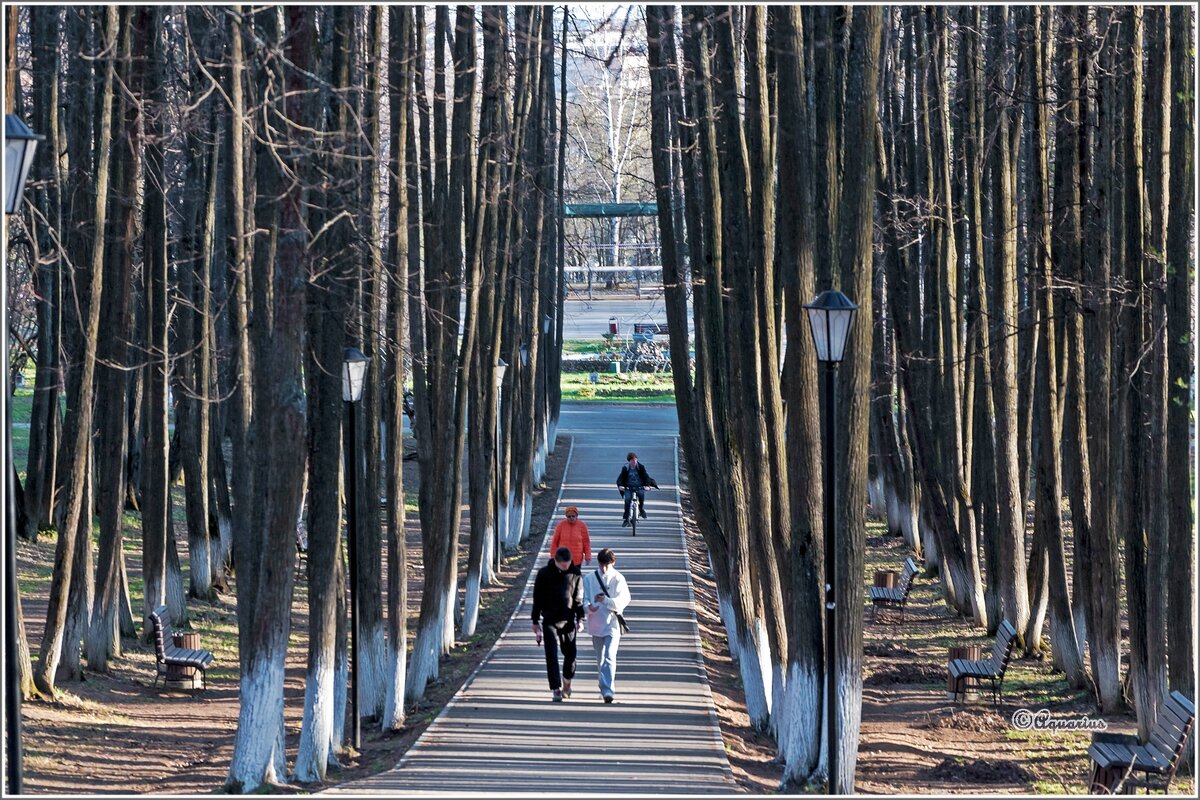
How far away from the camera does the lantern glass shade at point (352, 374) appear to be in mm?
12609

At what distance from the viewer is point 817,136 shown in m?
11.8

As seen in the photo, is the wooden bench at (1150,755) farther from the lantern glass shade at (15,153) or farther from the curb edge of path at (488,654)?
the lantern glass shade at (15,153)

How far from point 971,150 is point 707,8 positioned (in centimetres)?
712

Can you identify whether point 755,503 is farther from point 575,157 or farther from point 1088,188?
point 575,157

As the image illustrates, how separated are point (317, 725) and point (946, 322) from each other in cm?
A: 1263

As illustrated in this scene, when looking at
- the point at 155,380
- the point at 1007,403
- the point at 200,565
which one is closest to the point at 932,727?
the point at 1007,403

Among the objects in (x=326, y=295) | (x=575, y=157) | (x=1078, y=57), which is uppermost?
(x=575, y=157)

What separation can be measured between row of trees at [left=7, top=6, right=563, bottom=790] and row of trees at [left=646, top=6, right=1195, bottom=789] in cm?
258

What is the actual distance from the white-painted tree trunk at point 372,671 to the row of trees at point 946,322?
3.93m

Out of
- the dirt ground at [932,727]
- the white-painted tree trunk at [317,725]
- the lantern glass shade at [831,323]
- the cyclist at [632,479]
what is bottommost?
the dirt ground at [932,727]

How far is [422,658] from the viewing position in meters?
16.3

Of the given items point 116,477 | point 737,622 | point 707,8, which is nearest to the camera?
point 707,8

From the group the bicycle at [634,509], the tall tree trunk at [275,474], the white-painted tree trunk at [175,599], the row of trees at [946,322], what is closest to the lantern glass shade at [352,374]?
the tall tree trunk at [275,474]

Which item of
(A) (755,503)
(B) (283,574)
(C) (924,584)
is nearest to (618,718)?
(A) (755,503)
